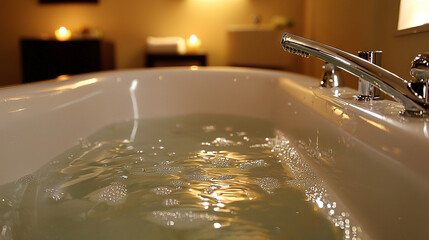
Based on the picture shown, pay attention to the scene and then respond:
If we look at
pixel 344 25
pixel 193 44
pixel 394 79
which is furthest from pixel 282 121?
pixel 193 44

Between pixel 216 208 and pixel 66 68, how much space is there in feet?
11.0

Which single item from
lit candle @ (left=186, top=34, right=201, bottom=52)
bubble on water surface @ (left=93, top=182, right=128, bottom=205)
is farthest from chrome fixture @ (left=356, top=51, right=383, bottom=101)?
lit candle @ (left=186, top=34, right=201, bottom=52)

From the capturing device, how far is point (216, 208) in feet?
2.69

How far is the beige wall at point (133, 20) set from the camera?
4078mm

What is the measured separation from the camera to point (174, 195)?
89 cm

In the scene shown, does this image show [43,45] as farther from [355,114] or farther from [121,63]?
[355,114]

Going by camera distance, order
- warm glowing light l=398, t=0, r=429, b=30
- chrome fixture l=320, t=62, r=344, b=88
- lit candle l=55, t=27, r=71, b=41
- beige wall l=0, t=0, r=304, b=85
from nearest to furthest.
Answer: chrome fixture l=320, t=62, r=344, b=88 → warm glowing light l=398, t=0, r=429, b=30 → lit candle l=55, t=27, r=71, b=41 → beige wall l=0, t=0, r=304, b=85

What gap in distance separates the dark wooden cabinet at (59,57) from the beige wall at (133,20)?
51 cm

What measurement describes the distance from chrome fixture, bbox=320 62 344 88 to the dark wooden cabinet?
2.91 m

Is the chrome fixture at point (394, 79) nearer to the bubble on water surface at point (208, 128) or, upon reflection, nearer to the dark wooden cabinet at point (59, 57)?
the bubble on water surface at point (208, 128)

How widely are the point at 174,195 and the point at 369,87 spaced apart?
523 millimetres

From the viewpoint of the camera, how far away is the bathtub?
2.06 ft

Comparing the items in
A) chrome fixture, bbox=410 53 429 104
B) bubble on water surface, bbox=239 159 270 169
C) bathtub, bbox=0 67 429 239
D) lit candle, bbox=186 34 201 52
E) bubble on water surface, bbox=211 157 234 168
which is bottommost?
bubble on water surface, bbox=211 157 234 168

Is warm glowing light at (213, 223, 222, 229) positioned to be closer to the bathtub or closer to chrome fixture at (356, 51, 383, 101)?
the bathtub
